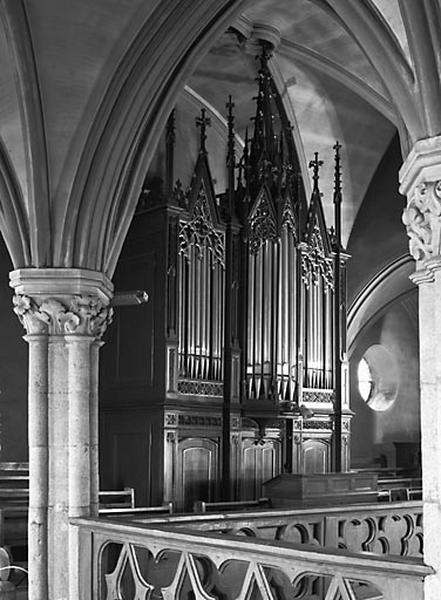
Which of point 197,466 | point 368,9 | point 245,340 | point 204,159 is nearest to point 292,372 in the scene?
point 245,340

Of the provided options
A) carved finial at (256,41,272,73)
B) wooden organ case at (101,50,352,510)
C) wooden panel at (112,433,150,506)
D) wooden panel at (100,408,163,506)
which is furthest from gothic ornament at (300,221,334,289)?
wooden panel at (112,433,150,506)

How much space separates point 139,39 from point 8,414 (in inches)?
234

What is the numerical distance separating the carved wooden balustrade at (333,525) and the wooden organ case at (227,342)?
11.0 ft

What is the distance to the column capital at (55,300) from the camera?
24.2ft

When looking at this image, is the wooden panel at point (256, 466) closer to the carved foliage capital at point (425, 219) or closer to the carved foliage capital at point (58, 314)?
the carved foliage capital at point (58, 314)

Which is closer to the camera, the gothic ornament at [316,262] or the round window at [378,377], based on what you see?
the gothic ornament at [316,262]

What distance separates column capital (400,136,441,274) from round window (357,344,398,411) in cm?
1386

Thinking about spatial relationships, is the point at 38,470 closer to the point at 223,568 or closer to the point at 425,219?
the point at 223,568

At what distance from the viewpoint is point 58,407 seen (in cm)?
739

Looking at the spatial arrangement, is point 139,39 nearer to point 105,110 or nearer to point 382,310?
point 105,110

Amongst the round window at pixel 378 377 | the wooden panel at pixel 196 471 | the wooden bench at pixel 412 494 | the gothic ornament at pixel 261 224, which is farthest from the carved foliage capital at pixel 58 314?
the round window at pixel 378 377

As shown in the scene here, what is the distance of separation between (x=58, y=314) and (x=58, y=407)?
26.7 inches

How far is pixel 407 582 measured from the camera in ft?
14.6

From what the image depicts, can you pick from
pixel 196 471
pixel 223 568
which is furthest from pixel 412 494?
pixel 223 568
